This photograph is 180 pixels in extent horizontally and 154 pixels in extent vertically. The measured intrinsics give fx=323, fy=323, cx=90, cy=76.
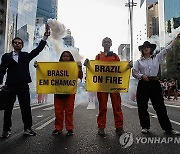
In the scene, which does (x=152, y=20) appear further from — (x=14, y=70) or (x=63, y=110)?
(x=14, y=70)

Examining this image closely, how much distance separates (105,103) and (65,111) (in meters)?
0.82

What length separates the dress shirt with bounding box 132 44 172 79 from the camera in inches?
249

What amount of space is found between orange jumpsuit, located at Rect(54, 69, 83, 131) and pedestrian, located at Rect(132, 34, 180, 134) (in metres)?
1.37

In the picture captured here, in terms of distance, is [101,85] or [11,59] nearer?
[11,59]

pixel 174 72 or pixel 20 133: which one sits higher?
pixel 174 72

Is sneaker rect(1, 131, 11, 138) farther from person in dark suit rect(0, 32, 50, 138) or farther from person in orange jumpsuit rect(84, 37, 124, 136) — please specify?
person in orange jumpsuit rect(84, 37, 124, 136)

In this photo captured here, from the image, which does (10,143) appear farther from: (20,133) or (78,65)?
(78,65)

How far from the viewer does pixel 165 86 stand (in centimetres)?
2542

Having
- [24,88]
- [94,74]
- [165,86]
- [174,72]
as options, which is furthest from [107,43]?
[174,72]

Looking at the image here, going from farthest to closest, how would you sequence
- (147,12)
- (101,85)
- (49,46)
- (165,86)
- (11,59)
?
(147,12)
(165,86)
(49,46)
(101,85)
(11,59)

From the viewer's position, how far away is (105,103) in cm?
632

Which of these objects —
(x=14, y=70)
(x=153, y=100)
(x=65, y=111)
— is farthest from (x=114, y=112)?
(x=14, y=70)

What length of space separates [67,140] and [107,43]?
213 centimetres

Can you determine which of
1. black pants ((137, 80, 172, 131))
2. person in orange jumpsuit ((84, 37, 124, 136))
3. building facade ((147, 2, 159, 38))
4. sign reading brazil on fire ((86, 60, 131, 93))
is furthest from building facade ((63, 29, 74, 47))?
building facade ((147, 2, 159, 38))
